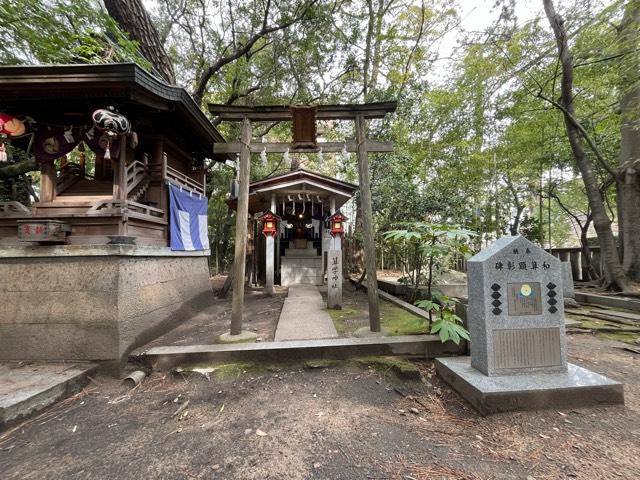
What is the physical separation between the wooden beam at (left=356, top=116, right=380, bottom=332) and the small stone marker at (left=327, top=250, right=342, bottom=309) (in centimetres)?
175

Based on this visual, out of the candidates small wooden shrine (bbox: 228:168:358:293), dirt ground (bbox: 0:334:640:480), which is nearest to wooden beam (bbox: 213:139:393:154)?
small wooden shrine (bbox: 228:168:358:293)

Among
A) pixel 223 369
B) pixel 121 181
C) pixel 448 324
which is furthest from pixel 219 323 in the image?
pixel 448 324

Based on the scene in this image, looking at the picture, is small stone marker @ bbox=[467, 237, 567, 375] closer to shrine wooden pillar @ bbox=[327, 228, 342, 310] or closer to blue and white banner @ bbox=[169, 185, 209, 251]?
shrine wooden pillar @ bbox=[327, 228, 342, 310]

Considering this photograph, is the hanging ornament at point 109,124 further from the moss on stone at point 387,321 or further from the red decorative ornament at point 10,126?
the moss on stone at point 387,321

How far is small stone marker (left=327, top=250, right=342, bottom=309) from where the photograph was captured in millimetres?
6695

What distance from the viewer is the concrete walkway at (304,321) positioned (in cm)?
463

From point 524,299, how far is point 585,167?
920cm

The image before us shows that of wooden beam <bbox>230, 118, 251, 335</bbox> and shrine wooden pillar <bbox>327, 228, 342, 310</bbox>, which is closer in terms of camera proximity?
wooden beam <bbox>230, 118, 251, 335</bbox>

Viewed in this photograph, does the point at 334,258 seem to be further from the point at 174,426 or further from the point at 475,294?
the point at 174,426

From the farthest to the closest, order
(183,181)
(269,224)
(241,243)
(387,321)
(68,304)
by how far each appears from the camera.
A: (269,224) → (183,181) → (387,321) → (241,243) → (68,304)

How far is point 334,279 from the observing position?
6.71 metres

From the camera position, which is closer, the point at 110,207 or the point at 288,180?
the point at 110,207

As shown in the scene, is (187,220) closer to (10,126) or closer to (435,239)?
(10,126)

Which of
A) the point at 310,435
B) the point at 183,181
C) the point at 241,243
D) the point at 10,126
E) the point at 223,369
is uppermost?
the point at 10,126
